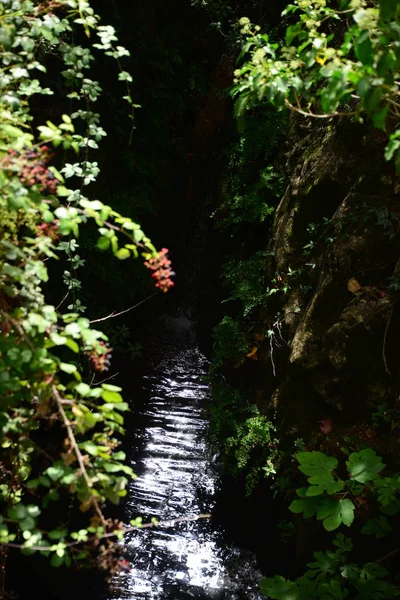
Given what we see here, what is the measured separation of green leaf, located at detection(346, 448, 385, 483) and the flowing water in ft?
6.40

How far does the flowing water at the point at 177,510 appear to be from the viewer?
4.39 m

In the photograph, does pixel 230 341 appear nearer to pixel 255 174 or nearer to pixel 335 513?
pixel 255 174

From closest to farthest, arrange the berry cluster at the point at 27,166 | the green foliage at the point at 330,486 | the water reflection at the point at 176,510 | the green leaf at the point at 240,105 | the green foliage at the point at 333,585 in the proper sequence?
1. the berry cluster at the point at 27,166
2. the green leaf at the point at 240,105
3. the green foliage at the point at 333,585
4. the green foliage at the point at 330,486
5. the water reflection at the point at 176,510

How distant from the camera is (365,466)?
2850 mm

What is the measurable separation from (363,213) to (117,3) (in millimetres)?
4691

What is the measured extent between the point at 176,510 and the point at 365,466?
2.98 meters

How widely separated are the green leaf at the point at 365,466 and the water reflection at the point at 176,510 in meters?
2.13

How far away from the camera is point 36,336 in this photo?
1649 millimetres

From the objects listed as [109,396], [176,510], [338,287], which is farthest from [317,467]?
[176,510]

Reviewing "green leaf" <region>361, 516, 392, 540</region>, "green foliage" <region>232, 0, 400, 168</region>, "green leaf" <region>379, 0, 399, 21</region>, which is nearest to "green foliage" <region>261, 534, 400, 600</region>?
"green leaf" <region>361, 516, 392, 540</region>

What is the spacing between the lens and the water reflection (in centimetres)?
439

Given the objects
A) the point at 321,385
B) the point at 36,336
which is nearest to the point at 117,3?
the point at 321,385

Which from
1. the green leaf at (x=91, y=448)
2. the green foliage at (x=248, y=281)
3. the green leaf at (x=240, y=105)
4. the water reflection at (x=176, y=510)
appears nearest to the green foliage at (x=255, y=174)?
the green foliage at (x=248, y=281)

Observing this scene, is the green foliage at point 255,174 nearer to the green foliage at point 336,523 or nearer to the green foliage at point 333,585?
the green foliage at point 336,523
